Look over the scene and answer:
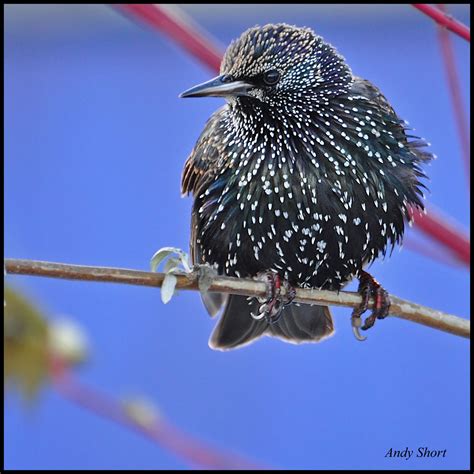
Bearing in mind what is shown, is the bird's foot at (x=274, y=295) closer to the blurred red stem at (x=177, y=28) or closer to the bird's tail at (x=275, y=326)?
the bird's tail at (x=275, y=326)

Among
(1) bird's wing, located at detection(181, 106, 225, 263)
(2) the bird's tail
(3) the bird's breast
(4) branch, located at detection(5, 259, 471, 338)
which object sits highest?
(1) bird's wing, located at detection(181, 106, 225, 263)

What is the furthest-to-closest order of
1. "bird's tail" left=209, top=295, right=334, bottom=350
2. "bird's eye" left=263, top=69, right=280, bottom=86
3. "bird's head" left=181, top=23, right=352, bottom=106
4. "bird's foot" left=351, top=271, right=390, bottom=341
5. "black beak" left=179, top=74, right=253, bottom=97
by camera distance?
1. "bird's tail" left=209, top=295, right=334, bottom=350
2. "bird's foot" left=351, top=271, right=390, bottom=341
3. "bird's eye" left=263, top=69, right=280, bottom=86
4. "bird's head" left=181, top=23, right=352, bottom=106
5. "black beak" left=179, top=74, right=253, bottom=97

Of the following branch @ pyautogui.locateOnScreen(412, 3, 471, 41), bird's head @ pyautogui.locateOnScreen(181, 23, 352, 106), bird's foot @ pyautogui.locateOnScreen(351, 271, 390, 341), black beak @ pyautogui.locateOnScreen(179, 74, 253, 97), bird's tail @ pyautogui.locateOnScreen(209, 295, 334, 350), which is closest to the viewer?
branch @ pyautogui.locateOnScreen(412, 3, 471, 41)

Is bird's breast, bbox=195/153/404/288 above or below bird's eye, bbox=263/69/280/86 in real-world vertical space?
below

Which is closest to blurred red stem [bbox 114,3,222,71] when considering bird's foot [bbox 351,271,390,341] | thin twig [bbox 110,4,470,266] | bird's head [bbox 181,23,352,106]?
thin twig [bbox 110,4,470,266]

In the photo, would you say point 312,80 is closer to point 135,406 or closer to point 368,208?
point 368,208

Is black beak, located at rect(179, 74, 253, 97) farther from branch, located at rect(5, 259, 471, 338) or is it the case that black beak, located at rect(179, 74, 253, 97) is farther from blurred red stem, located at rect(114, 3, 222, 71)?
branch, located at rect(5, 259, 471, 338)

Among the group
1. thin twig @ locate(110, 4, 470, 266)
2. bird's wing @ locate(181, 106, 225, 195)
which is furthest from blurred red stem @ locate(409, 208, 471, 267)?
bird's wing @ locate(181, 106, 225, 195)

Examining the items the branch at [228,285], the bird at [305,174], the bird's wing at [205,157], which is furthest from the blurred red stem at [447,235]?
the bird's wing at [205,157]

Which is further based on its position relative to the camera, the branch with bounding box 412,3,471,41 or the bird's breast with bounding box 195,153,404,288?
the bird's breast with bounding box 195,153,404,288
